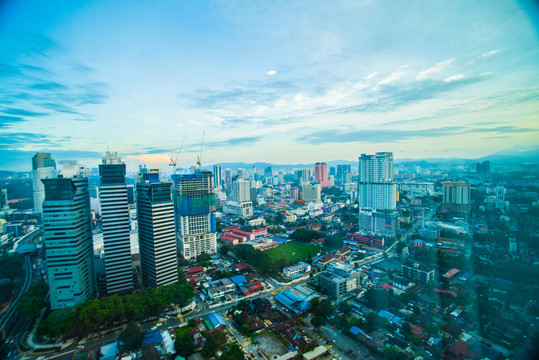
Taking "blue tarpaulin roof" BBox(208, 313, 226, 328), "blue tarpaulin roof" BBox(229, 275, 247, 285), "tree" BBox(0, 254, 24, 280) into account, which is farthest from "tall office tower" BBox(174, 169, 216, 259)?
"tree" BBox(0, 254, 24, 280)

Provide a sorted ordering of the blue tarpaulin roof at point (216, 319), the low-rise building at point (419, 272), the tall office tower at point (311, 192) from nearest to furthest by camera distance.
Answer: the blue tarpaulin roof at point (216, 319)
the low-rise building at point (419, 272)
the tall office tower at point (311, 192)

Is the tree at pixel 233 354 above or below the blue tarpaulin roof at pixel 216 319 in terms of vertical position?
above

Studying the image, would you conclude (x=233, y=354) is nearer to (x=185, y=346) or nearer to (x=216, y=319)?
(x=185, y=346)

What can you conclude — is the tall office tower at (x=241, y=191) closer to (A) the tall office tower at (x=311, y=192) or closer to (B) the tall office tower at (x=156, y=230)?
(A) the tall office tower at (x=311, y=192)

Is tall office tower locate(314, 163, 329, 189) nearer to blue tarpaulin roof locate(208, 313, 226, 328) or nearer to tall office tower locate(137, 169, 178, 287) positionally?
tall office tower locate(137, 169, 178, 287)

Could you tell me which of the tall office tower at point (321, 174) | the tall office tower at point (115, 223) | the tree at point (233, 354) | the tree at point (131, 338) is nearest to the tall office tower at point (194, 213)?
the tall office tower at point (115, 223)

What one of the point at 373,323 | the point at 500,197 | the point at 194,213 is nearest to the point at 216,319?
the point at 373,323

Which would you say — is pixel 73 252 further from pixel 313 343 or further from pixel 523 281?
pixel 523 281
